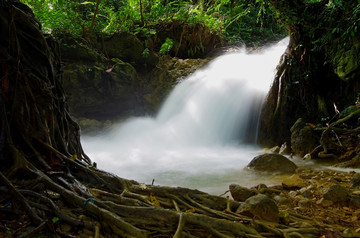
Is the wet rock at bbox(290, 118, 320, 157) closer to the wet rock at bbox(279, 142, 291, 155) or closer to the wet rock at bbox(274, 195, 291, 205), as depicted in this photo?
the wet rock at bbox(279, 142, 291, 155)

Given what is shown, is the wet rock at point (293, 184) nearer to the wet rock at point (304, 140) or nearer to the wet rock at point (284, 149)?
the wet rock at point (304, 140)

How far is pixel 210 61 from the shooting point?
11.3 meters

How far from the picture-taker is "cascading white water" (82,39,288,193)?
5.59 meters

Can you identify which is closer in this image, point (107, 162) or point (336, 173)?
point (336, 173)

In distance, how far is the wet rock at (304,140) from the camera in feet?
20.3

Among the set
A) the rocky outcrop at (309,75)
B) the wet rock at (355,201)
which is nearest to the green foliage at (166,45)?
the rocky outcrop at (309,75)

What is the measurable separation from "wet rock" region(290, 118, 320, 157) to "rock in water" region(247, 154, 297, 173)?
4.55 feet

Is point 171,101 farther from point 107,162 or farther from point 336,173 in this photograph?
point 336,173

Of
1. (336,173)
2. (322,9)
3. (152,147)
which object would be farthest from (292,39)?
(152,147)

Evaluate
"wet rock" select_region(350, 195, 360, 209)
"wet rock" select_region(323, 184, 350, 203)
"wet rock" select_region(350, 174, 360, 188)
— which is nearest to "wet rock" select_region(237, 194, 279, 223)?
"wet rock" select_region(323, 184, 350, 203)

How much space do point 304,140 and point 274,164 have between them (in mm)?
1774

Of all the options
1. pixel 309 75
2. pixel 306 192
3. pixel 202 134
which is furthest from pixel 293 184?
pixel 202 134

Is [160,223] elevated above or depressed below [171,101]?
below

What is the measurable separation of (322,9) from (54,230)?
25.0ft
